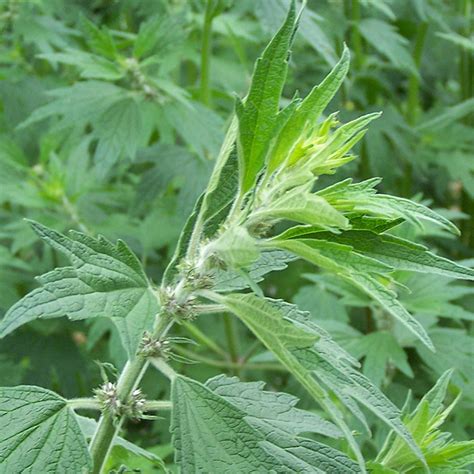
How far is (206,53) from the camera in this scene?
1.80 m

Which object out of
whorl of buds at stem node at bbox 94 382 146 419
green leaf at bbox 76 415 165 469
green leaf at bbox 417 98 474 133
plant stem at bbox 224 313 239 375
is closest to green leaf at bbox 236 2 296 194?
whorl of buds at stem node at bbox 94 382 146 419

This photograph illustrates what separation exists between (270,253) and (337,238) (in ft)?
0.36

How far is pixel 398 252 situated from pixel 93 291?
0.87ft

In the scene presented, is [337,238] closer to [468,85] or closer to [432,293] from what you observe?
[432,293]

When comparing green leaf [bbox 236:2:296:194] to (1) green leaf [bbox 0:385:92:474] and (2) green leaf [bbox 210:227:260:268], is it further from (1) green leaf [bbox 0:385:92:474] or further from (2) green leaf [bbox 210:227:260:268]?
(1) green leaf [bbox 0:385:92:474]

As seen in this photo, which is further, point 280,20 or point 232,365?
point 232,365

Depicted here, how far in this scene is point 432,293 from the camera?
1544 mm

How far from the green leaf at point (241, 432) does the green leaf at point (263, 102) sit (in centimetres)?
21

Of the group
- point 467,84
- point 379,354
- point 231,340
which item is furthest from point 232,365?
point 467,84

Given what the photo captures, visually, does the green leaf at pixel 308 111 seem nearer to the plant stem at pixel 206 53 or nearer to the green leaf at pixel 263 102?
the green leaf at pixel 263 102

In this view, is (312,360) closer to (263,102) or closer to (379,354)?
(263,102)

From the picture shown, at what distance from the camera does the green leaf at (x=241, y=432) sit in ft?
2.52

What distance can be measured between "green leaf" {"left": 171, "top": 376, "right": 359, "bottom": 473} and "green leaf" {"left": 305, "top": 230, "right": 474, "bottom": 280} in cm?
17

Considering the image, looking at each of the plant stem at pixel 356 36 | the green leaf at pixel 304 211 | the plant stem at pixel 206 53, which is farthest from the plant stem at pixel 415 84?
the green leaf at pixel 304 211
